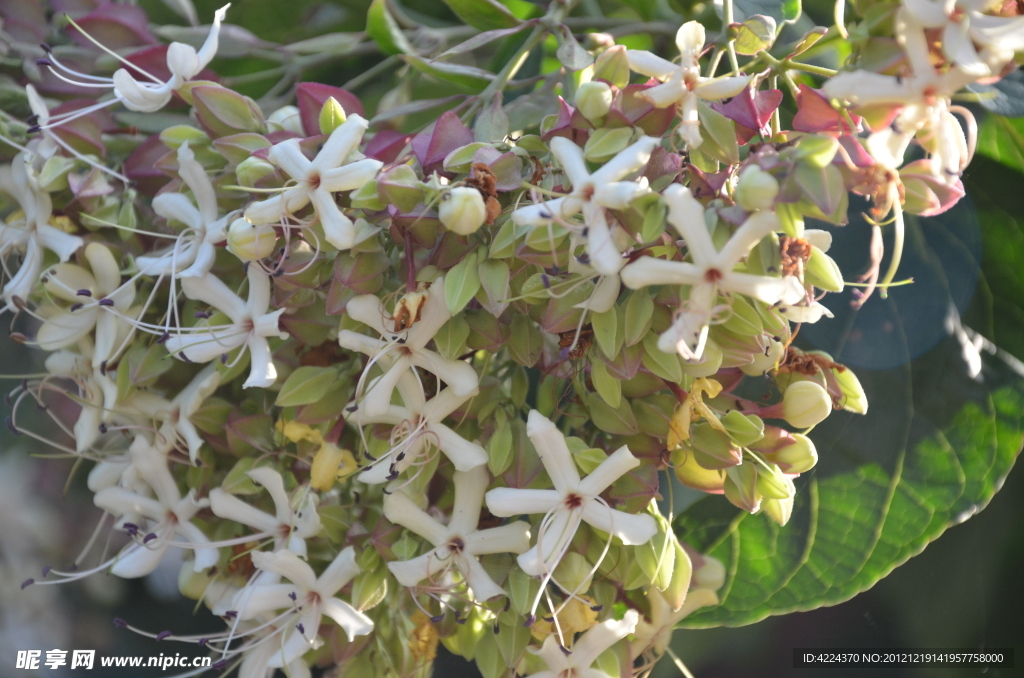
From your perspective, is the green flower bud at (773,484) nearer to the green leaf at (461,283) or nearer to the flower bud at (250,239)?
the green leaf at (461,283)

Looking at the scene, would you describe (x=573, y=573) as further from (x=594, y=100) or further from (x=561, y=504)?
(x=594, y=100)

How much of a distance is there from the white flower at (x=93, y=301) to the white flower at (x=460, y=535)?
9.7 inches

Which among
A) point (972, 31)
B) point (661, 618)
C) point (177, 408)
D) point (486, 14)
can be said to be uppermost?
point (972, 31)

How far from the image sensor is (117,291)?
577mm

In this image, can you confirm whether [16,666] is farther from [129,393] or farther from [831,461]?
[831,461]

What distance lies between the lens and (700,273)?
0.40 meters

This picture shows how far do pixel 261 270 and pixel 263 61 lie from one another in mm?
422

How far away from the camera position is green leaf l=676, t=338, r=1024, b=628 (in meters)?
0.71

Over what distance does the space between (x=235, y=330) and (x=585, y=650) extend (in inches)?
12.8

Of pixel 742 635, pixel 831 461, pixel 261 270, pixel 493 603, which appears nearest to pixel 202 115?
pixel 261 270

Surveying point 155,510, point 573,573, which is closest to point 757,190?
point 573,573

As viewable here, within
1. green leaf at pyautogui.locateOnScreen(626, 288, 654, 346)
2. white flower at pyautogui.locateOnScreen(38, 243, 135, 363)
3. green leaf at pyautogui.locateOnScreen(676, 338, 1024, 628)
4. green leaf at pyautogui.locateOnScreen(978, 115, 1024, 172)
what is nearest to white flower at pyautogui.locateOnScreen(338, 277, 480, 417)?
green leaf at pyautogui.locateOnScreen(626, 288, 654, 346)

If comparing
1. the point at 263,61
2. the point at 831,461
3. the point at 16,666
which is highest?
the point at 263,61

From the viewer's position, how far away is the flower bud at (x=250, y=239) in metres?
0.48
